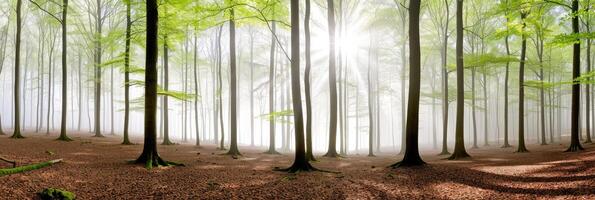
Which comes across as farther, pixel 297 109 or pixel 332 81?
pixel 332 81

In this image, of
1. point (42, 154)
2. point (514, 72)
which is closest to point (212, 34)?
point (42, 154)

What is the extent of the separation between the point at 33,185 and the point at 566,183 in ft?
35.9

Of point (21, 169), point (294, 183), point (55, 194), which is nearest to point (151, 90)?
point (21, 169)

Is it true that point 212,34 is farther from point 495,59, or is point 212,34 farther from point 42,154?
point 495,59

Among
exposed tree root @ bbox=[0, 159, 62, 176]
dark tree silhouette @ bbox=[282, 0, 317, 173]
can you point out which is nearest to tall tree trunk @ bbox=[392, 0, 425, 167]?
dark tree silhouette @ bbox=[282, 0, 317, 173]

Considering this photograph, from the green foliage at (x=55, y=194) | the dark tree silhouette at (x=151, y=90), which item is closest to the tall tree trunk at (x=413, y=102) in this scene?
the dark tree silhouette at (x=151, y=90)

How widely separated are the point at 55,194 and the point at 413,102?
31.3ft

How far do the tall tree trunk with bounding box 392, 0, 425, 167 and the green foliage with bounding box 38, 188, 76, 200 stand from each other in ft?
28.9

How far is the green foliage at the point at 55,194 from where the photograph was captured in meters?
5.95

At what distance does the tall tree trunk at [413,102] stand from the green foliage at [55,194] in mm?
8794

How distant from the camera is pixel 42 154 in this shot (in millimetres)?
10500

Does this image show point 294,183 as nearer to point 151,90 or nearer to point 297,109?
point 297,109

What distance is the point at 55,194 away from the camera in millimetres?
6078

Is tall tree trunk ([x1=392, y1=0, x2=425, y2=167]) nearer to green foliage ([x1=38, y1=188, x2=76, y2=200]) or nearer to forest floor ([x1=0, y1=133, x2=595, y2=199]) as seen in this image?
forest floor ([x1=0, y1=133, x2=595, y2=199])
